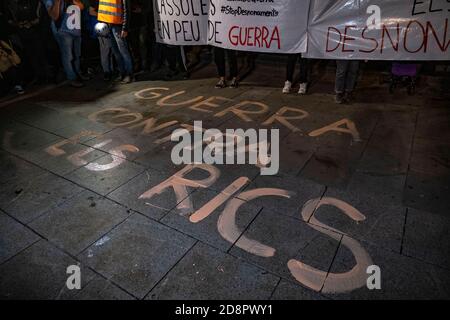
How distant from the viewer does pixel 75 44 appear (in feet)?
22.9

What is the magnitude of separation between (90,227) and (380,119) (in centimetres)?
429

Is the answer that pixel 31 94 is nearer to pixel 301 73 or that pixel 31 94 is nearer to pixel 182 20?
pixel 182 20

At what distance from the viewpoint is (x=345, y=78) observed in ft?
17.5

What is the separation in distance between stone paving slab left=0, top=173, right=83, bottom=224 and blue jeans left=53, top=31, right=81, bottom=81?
4.21 meters

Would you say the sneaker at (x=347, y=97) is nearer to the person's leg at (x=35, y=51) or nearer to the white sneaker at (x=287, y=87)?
the white sneaker at (x=287, y=87)

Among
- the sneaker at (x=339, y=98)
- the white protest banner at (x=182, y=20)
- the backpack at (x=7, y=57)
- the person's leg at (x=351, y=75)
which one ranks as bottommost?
the sneaker at (x=339, y=98)

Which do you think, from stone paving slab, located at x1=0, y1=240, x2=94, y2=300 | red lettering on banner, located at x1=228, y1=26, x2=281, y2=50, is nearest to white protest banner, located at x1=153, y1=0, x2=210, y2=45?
red lettering on banner, located at x1=228, y1=26, x2=281, y2=50

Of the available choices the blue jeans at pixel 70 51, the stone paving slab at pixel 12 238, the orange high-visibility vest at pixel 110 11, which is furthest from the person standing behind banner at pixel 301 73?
the stone paving slab at pixel 12 238

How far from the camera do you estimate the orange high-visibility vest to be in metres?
6.30

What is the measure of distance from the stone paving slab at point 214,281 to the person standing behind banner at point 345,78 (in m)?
3.99

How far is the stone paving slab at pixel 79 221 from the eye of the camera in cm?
276

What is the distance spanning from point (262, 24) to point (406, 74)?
2.73 meters

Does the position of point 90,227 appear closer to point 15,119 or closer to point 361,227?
point 361,227
